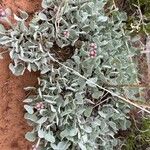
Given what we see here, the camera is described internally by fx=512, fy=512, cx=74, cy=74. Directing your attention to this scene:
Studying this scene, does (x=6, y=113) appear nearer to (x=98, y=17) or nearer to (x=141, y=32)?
(x=98, y=17)

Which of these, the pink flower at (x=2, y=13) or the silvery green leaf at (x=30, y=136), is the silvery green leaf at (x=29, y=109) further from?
the pink flower at (x=2, y=13)

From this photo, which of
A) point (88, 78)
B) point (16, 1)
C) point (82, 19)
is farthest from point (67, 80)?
point (16, 1)

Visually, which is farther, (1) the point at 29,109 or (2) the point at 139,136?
(2) the point at 139,136

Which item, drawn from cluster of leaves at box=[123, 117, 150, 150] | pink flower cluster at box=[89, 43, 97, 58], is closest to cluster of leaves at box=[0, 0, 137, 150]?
pink flower cluster at box=[89, 43, 97, 58]

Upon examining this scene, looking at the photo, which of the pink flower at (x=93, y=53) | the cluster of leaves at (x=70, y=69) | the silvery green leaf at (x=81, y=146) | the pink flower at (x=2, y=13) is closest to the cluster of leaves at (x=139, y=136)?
the cluster of leaves at (x=70, y=69)

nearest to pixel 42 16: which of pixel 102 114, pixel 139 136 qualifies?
pixel 102 114

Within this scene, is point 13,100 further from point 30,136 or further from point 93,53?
point 93,53

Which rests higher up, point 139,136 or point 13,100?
point 13,100
